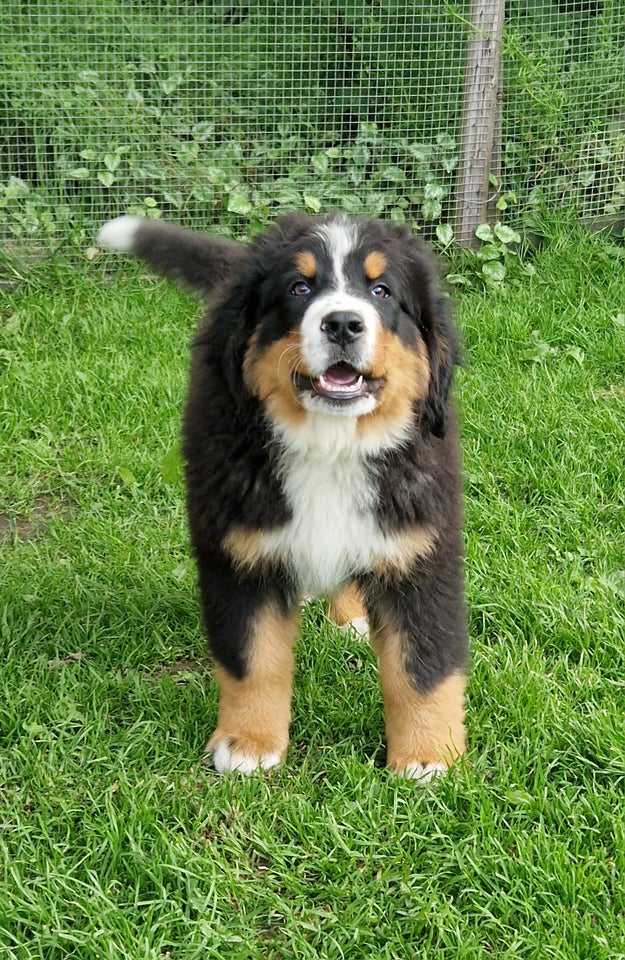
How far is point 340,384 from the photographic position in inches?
104

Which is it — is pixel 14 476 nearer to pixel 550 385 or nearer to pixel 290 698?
pixel 290 698

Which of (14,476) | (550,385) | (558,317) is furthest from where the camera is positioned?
(558,317)

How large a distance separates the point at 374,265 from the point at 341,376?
29cm

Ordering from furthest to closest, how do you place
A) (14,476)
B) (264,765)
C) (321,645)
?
(14,476) < (321,645) < (264,765)

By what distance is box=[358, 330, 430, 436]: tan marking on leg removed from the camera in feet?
8.77

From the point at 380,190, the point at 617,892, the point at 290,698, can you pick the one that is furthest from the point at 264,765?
the point at 380,190

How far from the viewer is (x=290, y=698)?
3.02m

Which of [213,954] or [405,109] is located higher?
[405,109]

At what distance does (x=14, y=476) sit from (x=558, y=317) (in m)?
2.68

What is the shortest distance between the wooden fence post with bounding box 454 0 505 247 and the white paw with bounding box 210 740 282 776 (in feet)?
12.4

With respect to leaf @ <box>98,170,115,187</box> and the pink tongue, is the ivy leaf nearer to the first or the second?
leaf @ <box>98,170,115,187</box>

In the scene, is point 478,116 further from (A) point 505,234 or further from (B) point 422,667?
(B) point 422,667

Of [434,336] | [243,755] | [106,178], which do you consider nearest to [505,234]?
[106,178]

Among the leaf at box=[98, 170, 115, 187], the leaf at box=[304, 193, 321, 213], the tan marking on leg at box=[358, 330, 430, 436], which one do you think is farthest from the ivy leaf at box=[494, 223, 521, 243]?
the tan marking on leg at box=[358, 330, 430, 436]
